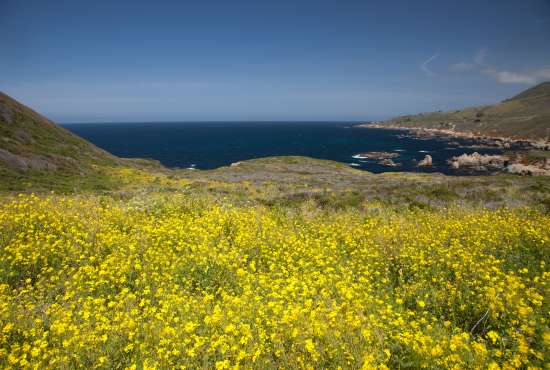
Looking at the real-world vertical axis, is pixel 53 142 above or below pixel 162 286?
above

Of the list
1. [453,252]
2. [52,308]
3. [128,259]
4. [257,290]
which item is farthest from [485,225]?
[52,308]

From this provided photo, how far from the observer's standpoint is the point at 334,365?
14.3 feet

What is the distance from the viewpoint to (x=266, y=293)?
643 centimetres

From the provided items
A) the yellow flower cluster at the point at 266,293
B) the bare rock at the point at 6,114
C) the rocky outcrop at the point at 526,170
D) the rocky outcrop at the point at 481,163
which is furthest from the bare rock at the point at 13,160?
the rocky outcrop at the point at 481,163

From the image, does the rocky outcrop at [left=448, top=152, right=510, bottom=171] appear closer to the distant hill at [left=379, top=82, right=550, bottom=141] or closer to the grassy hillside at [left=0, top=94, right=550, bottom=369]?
the distant hill at [left=379, top=82, right=550, bottom=141]

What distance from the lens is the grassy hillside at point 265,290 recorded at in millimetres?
4562

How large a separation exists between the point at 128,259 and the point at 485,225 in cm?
984

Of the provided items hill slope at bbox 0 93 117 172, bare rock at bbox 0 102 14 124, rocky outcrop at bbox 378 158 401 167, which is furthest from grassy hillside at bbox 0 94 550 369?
rocky outcrop at bbox 378 158 401 167

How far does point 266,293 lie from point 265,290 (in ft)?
0.58

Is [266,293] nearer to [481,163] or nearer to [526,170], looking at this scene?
[526,170]

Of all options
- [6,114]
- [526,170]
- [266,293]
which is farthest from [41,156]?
[526,170]

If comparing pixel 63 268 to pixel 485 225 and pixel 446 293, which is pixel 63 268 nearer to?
pixel 446 293

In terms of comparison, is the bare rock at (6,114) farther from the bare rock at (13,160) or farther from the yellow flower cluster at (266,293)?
the yellow flower cluster at (266,293)

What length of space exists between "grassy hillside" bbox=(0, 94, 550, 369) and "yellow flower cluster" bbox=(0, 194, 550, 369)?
38mm
